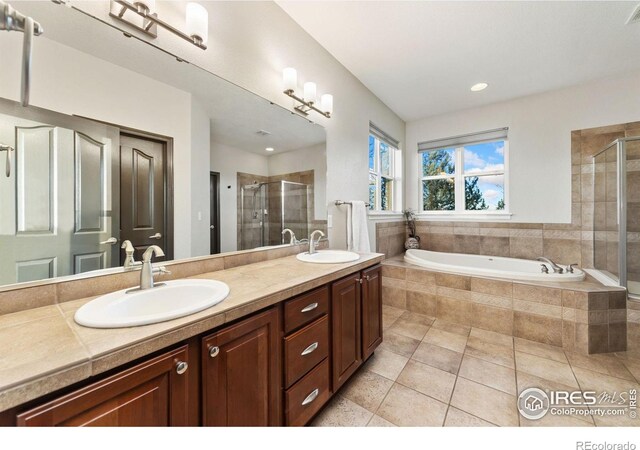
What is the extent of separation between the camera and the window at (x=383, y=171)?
3119 millimetres

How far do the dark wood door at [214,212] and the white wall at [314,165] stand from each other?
466 millimetres

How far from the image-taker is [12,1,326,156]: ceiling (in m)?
0.93

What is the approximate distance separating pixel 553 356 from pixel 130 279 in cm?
292

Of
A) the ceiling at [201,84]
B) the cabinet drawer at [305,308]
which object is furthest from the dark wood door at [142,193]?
the cabinet drawer at [305,308]

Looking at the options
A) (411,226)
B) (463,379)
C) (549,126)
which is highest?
(549,126)

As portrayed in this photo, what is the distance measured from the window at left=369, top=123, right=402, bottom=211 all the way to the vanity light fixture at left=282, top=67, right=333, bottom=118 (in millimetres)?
1044

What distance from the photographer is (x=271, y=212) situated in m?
1.77

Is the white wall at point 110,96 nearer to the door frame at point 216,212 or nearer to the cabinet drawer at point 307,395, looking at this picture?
the door frame at point 216,212

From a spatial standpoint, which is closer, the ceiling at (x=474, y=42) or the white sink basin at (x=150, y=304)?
the white sink basin at (x=150, y=304)

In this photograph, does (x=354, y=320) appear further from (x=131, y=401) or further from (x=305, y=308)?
(x=131, y=401)

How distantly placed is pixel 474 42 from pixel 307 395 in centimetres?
293

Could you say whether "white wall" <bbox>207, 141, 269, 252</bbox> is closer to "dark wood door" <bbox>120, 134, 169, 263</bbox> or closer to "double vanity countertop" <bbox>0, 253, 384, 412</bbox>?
"dark wood door" <bbox>120, 134, 169, 263</bbox>

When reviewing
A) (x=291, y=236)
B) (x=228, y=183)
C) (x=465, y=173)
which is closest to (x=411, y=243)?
(x=465, y=173)

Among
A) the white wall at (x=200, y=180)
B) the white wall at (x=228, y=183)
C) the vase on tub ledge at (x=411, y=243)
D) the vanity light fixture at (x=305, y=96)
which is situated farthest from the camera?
the vase on tub ledge at (x=411, y=243)
